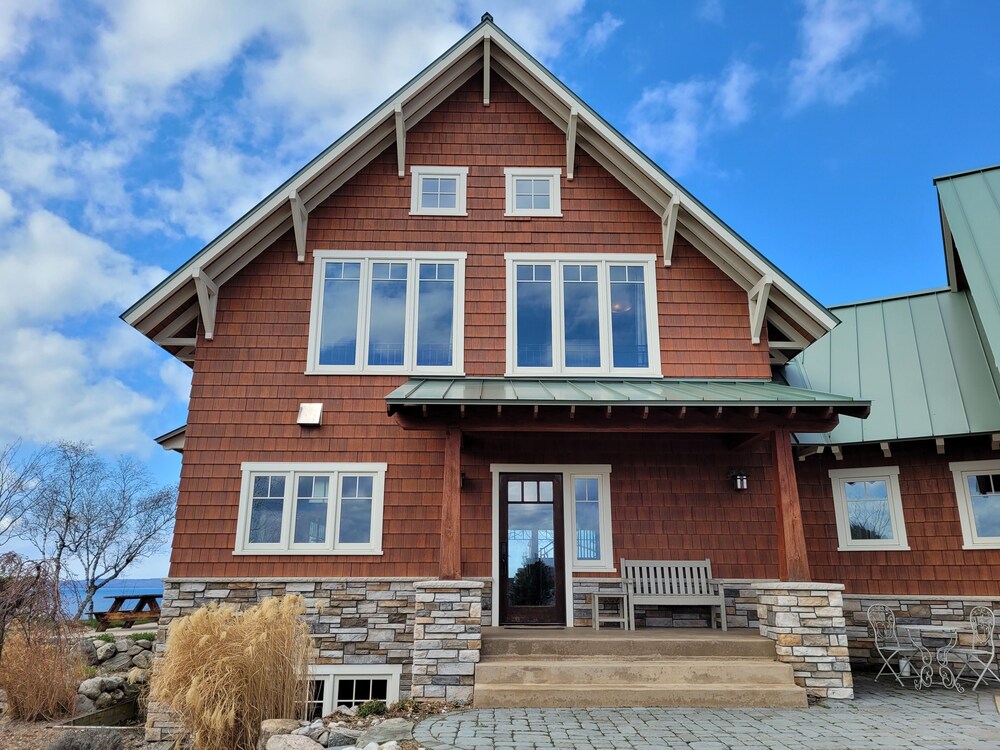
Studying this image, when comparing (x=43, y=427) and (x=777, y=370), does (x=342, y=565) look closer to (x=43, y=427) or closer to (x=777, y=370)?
(x=777, y=370)

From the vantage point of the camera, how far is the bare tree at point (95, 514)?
83.5ft

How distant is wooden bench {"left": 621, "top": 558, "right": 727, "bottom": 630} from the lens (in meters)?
9.03

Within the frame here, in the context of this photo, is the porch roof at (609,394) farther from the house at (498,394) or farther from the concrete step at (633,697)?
the concrete step at (633,697)

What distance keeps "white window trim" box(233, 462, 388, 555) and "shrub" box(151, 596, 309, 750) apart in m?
2.31

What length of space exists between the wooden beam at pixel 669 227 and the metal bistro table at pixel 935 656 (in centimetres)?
569

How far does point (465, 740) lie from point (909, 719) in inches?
164

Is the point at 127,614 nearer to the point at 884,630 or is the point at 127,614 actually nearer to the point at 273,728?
the point at 273,728

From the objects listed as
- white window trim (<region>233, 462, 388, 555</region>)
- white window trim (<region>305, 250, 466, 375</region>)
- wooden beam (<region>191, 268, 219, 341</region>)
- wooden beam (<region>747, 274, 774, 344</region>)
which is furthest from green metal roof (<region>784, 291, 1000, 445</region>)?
wooden beam (<region>191, 268, 219, 341</region>)

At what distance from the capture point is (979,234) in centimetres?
1069

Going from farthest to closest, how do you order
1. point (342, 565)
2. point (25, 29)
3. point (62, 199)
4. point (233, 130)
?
point (62, 199) < point (233, 130) < point (25, 29) < point (342, 565)

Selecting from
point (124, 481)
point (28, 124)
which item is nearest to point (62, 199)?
point (124, 481)

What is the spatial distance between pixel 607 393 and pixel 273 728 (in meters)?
5.07

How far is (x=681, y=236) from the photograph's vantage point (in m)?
10.4

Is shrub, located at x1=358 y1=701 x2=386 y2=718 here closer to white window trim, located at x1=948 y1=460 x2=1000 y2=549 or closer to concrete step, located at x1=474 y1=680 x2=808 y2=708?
concrete step, located at x1=474 y1=680 x2=808 y2=708
